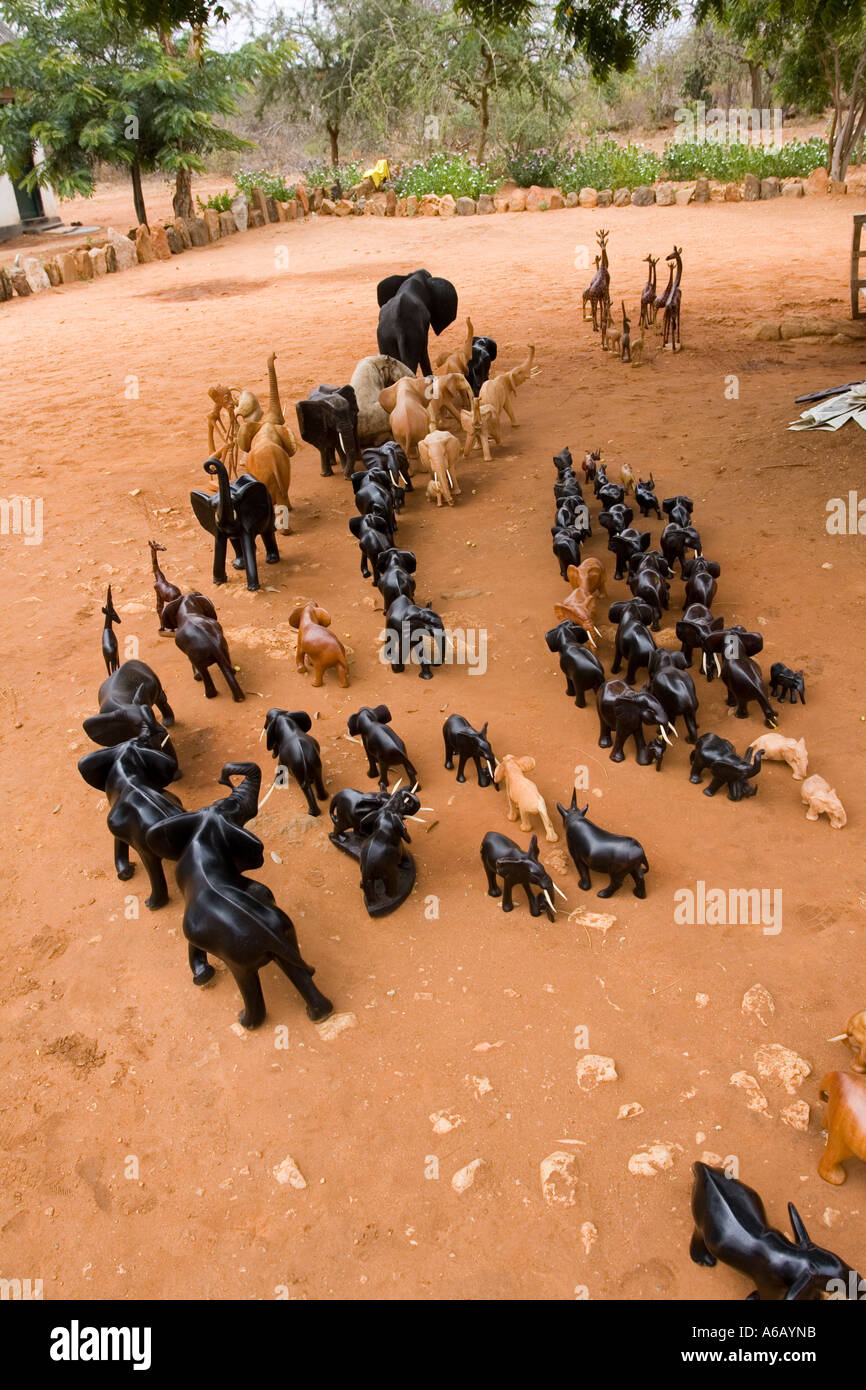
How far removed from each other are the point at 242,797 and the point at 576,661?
88.3 inches

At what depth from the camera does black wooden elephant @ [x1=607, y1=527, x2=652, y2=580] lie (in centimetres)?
695

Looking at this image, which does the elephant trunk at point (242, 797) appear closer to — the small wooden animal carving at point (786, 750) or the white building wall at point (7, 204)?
the small wooden animal carving at point (786, 750)

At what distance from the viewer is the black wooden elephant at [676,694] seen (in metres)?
Answer: 5.16

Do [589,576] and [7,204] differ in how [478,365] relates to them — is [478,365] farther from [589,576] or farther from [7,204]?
[7,204]

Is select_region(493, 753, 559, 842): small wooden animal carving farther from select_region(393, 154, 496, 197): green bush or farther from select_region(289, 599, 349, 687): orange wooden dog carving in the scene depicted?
select_region(393, 154, 496, 197): green bush

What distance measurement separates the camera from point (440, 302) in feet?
37.1

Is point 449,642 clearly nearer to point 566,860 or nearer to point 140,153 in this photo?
point 566,860

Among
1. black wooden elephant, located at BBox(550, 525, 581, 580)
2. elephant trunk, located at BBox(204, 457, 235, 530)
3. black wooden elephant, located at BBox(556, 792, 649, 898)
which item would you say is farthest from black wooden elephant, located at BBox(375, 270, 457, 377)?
black wooden elephant, located at BBox(556, 792, 649, 898)

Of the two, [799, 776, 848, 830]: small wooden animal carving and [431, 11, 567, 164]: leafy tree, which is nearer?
[799, 776, 848, 830]: small wooden animal carving

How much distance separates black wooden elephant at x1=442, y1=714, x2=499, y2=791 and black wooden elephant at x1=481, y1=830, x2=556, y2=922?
0.77 metres

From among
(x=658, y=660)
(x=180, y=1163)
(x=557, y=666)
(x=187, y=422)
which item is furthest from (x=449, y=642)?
(x=187, y=422)

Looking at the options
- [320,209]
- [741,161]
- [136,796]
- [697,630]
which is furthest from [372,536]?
[320,209]

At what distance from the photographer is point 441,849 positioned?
15.7 ft

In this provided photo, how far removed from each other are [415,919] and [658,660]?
2.12 meters
